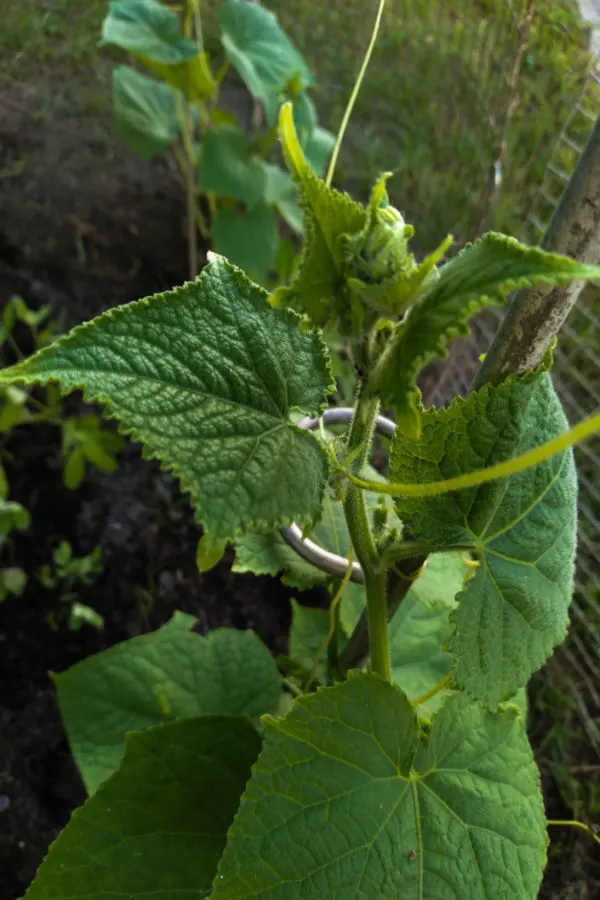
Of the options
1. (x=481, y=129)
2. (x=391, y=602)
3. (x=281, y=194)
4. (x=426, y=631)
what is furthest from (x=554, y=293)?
(x=481, y=129)

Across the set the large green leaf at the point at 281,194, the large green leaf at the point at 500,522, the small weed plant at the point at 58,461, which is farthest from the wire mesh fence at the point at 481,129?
the large green leaf at the point at 500,522

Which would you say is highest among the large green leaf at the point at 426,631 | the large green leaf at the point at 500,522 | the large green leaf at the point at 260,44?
the large green leaf at the point at 260,44

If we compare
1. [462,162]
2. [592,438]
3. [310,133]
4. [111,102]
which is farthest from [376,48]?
[592,438]

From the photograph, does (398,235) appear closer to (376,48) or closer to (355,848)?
(355,848)

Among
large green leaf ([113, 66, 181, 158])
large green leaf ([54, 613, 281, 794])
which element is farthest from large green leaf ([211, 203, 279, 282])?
large green leaf ([54, 613, 281, 794])

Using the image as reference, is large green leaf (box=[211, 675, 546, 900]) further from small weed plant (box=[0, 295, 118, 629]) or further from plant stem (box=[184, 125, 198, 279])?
plant stem (box=[184, 125, 198, 279])

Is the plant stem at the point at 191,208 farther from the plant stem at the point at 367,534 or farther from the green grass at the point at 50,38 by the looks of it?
the plant stem at the point at 367,534

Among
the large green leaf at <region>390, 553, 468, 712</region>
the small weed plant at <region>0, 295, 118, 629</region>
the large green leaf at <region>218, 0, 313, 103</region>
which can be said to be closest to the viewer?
the large green leaf at <region>390, 553, 468, 712</region>

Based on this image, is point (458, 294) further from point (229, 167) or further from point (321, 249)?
point (229, 167)
